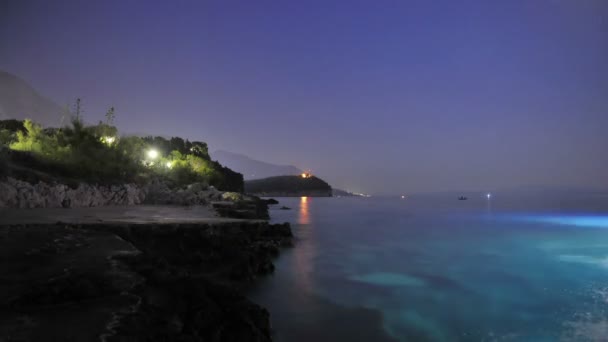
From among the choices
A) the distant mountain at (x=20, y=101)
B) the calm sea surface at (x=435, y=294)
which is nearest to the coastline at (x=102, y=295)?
the calm sea surface at (x=435, y=294)

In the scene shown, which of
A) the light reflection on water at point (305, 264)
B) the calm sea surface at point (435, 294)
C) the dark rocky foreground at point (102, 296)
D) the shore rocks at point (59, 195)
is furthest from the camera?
the shore rocks at point (59, 195)

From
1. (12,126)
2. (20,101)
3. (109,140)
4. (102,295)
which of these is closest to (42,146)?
(109,140)

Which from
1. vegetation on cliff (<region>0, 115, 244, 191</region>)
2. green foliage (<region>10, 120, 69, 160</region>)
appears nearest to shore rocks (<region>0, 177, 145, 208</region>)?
vegetation on cliff (<region>0, 115, 244, 191</region>)

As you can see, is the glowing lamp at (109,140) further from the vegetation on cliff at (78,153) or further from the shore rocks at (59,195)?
the shore rocks at (59,195)

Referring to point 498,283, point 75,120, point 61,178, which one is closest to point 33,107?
point 75,120

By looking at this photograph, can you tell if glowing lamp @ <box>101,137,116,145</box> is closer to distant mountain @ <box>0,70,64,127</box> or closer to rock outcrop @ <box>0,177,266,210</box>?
rock outcrop @ <box>0,177,266,210</box>

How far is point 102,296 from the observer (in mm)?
6285

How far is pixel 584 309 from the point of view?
13.1 m

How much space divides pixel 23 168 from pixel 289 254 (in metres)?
15.5

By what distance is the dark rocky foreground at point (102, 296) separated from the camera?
5094mm

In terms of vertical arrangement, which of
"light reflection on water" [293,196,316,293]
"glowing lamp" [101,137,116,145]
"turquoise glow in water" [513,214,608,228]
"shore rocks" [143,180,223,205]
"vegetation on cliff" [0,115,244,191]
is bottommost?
"light reflection on water" [293,196,316,293]

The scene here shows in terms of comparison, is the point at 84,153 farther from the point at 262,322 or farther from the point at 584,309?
the point at 584,309

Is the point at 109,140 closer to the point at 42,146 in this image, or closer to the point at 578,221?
the point at 42,146

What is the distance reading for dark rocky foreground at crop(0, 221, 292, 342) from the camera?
509 centimetres
